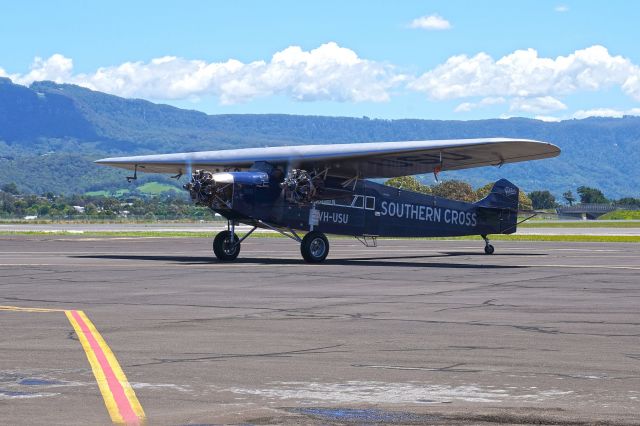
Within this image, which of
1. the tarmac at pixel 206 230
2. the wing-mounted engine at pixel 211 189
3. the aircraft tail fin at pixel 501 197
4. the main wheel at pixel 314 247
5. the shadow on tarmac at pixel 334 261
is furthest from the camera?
the tarmac at pixel 206 230

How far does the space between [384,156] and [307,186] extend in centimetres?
255

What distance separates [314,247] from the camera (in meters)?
33.7

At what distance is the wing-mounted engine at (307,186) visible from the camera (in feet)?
109

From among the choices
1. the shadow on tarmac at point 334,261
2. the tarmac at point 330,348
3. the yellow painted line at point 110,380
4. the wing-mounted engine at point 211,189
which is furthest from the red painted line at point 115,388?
the shadow on tarmac at point 334,261

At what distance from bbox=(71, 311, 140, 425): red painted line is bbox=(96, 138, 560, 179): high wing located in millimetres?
18037

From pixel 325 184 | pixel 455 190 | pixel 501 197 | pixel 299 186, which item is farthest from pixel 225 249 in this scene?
pixel 455 190

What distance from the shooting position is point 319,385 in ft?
35.1

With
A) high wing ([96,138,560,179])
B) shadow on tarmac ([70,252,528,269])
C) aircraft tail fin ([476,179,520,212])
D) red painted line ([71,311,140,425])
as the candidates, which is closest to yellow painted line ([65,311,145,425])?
red painted line ([71,311,140,425])

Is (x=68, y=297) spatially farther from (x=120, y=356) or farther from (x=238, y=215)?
(x=238, y=215)

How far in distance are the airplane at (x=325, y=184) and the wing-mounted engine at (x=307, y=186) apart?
1.2 inches

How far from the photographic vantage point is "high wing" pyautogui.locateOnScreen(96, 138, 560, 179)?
102ft

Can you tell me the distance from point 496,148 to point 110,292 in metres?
13.4

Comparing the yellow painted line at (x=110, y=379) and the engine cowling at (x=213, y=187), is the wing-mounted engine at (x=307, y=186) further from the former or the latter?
the yellow painted line at (x=110, y=379)

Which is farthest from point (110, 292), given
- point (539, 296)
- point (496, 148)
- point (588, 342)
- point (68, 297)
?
point (496, 148)
